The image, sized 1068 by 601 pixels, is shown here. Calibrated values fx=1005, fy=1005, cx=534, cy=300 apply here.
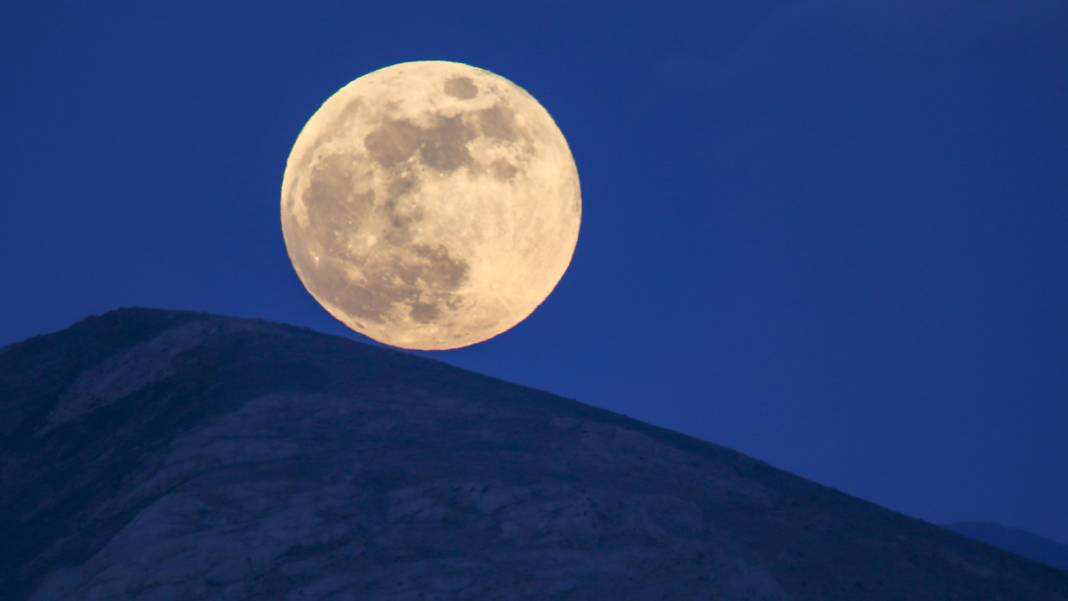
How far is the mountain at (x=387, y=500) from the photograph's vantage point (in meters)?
15.1

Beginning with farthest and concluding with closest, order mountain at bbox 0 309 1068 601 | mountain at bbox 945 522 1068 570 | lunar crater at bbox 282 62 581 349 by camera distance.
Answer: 1. mountain at bbox 945 522 1068 570
2. lunar crater at bbox 282 62 581 349
3. mountain at bbox 0 309 1068 601

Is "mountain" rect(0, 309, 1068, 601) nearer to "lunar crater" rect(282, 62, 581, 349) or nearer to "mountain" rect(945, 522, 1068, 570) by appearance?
"lunar crater" rect(282, 62, 581, 349)

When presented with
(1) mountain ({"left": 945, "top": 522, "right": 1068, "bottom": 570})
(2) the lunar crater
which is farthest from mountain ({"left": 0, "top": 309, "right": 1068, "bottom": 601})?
(1) mountain ({"left": 945, "top": 522, "right": 1068, "bottom": 570})

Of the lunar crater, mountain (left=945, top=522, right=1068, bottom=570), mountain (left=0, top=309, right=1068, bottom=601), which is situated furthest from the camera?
mountain (left=945, top=522, right=1068, bottom=570)

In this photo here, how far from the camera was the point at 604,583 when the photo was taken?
1473cm

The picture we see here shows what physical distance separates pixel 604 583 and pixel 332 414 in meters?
7.89

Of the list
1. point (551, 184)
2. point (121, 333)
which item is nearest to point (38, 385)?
point (121, 333)

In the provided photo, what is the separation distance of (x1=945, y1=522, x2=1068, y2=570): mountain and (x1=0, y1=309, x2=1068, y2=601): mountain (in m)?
54.0

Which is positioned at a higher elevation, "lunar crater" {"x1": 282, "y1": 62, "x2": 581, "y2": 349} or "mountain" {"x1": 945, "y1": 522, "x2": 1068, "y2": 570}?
"mountain" {"x1": 945, "y1": 522, "x2": 1068, "y2": 570}

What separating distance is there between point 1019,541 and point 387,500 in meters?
68.6

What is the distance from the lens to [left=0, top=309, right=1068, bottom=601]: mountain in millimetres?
15062

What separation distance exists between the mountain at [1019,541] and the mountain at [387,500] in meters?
A: 54.0

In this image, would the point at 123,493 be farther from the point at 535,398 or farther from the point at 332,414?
the point at 535,398

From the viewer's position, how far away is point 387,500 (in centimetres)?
1698
